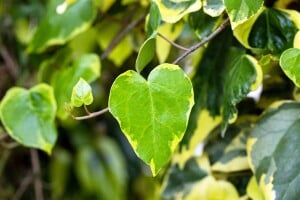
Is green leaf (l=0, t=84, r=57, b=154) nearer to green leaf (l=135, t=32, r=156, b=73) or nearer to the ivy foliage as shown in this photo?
the ivy foliage

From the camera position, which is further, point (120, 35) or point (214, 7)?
point (120, 35)

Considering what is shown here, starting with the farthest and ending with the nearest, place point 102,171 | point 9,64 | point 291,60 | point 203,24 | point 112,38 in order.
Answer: point 102,171 < point 9,64 < point 112,38 < point 203,24 < point 291,60

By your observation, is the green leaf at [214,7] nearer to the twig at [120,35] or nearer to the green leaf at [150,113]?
the green leaf at [150,113]

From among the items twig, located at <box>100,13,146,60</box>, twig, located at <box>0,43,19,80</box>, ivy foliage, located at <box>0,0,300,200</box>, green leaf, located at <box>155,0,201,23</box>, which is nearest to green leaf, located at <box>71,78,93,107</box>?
ivy foliage, located at <box>0,0,300,200</box>

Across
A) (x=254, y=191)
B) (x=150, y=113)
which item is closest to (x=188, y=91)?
(x=150, y=113)

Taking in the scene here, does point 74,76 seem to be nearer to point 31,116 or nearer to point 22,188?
point 31,116

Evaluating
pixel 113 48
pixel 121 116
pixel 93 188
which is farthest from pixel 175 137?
pixel 93 188
